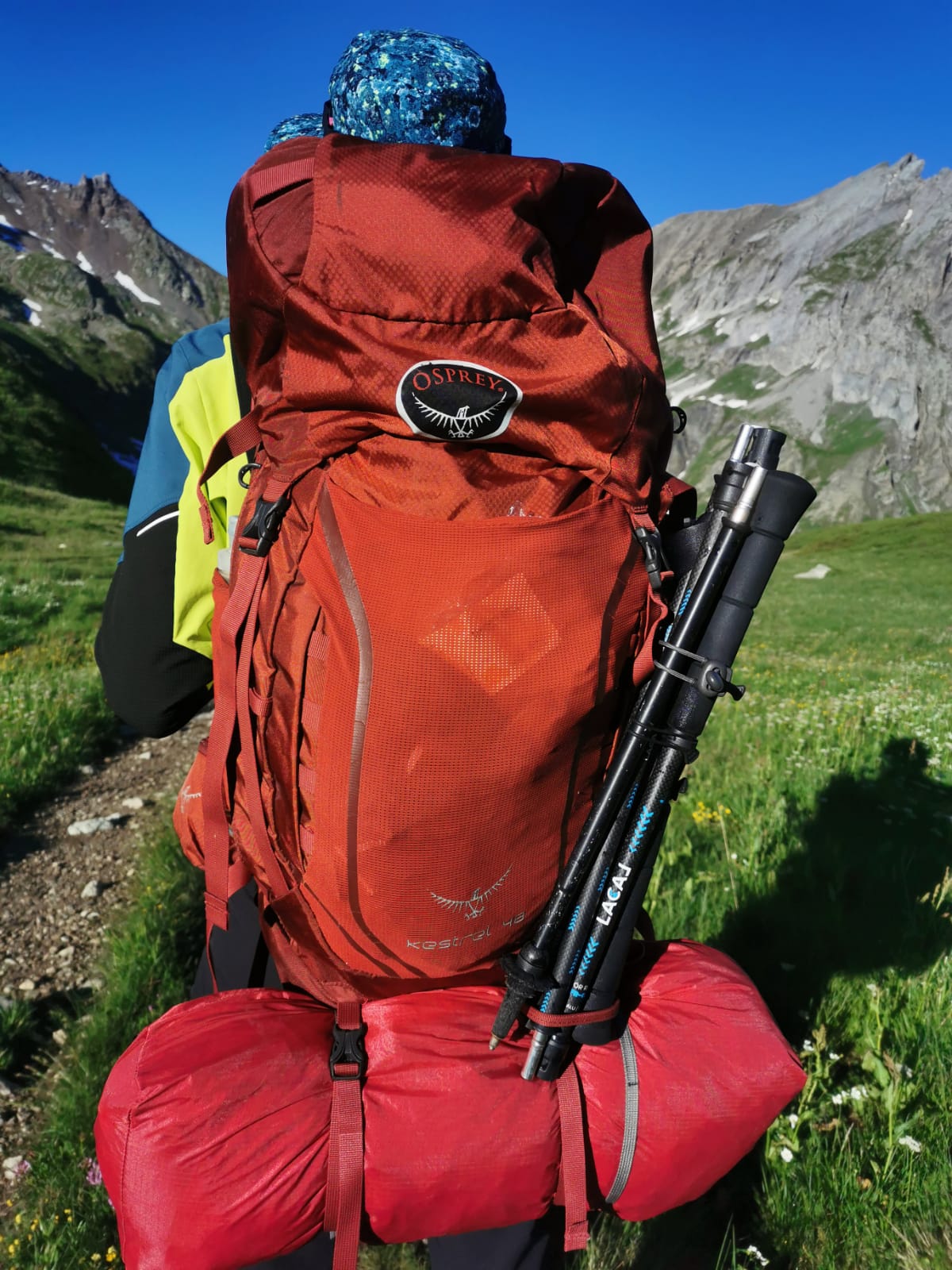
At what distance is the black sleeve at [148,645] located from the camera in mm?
2283

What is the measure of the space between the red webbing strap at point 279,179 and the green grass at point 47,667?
579 centimetres

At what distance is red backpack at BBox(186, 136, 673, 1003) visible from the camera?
173cm

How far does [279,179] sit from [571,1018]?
220 cm

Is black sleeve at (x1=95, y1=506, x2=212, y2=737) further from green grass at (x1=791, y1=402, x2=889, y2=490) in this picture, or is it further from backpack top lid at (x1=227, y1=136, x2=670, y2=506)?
green grass at (x1=791, y1=402, x2=889, y2=490)

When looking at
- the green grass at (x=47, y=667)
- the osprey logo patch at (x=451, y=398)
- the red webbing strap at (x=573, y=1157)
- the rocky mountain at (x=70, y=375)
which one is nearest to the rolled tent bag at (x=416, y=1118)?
the red webbing strap at (x=573, y=1157)

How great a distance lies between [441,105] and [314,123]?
598mm

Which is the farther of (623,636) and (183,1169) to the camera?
(623,636)

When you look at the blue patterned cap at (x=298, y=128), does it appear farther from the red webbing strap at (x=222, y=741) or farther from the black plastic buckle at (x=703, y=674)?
the black plastic buckle at (x=703, y=674)

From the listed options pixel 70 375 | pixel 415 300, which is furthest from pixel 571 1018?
pixel 70 375

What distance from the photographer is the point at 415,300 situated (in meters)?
1.76

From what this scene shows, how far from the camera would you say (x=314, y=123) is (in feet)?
8.08

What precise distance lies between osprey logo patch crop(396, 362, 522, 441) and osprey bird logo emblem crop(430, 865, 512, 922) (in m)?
1.06

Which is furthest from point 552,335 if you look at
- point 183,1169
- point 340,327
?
point 183,1169

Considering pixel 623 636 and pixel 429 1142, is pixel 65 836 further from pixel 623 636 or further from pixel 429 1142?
pixel 623 636
